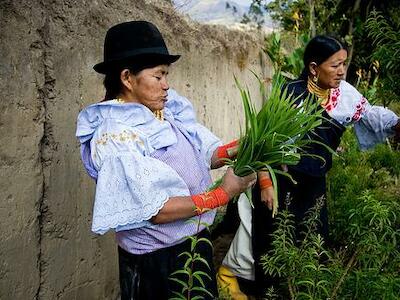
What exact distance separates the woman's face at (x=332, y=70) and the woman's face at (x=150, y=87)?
4.48 ft

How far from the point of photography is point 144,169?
1.89 meters

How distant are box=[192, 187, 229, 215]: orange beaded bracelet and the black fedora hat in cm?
53

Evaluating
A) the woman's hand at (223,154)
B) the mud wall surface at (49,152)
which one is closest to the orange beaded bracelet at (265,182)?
the woman's hand at (223,154)

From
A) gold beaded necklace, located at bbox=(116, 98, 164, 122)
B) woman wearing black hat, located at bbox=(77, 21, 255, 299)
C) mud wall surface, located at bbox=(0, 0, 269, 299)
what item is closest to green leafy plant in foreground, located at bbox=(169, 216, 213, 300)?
woman wearing black hat, located at bbox=(77, 21, 255, 299)

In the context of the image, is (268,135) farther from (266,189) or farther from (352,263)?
(266,189)

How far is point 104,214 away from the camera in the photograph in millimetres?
1896

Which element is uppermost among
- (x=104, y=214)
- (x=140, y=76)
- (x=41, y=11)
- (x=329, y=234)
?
(x=41, y=11)

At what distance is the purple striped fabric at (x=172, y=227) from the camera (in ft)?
6.89

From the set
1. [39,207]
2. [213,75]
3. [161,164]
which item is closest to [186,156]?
[161,164]

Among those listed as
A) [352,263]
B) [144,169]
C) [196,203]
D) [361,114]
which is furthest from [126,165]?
[361,114]

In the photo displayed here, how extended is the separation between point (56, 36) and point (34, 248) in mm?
979

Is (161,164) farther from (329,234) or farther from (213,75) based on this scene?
(213,75)

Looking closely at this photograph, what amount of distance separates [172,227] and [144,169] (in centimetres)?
33

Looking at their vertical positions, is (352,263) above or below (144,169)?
below
